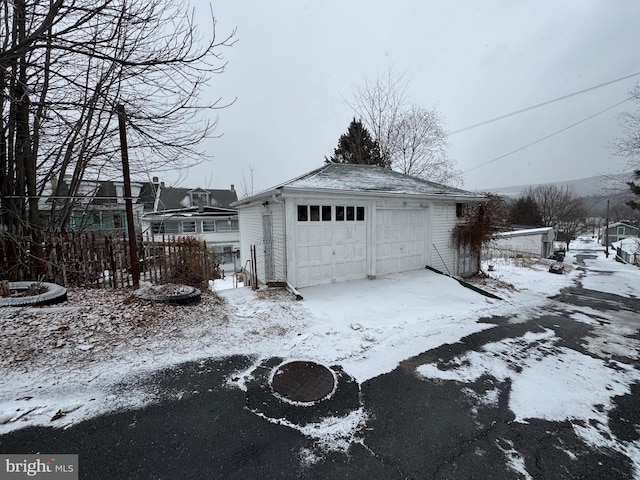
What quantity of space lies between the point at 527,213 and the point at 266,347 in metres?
49.3

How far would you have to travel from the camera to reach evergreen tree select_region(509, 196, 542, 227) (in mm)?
40312

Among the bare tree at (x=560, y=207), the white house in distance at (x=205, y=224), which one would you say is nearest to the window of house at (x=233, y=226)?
the white house in distance at (x=205, y=224)

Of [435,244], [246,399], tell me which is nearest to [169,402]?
[246,399]

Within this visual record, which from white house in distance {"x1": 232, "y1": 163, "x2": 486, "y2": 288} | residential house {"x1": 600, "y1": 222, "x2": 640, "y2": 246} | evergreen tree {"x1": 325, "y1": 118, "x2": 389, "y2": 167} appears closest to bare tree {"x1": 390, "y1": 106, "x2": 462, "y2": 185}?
evergreen tree {"x1": 325, "y1": 118, "x2": 389, "y2": 167}

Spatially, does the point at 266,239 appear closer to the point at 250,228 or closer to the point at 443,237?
the point at 250,228

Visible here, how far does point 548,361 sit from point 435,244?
5.65m

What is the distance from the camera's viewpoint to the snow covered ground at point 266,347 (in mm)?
2768

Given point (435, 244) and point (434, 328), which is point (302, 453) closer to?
point (434, 328)

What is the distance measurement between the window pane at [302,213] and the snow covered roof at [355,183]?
1.78 ft

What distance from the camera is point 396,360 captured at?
→ 380cm

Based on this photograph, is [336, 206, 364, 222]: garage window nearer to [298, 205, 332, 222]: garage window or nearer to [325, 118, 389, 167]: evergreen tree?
[298, 205, 332, 222]: garage window

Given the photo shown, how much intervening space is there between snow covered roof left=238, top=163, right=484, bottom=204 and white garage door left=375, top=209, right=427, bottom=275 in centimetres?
71

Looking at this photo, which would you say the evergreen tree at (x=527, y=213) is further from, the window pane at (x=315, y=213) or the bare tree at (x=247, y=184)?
the window pane at (x=315, y=213)

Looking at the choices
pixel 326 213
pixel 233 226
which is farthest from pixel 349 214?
pixel 233 226
